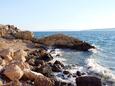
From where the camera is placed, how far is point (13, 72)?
15328 mm

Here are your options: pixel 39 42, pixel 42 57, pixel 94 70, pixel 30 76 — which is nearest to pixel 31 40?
pixel 39 42

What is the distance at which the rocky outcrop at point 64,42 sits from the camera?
1692 inches

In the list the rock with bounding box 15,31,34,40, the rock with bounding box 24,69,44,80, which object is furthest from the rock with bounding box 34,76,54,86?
the rock with bounding box 15,31,34,40

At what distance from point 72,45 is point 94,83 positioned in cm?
2885

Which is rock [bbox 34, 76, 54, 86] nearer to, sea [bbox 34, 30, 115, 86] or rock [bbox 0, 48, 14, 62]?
sea [bbox 34, 30, 115, 86]

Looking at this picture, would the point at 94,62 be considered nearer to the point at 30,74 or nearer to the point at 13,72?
the point at 30,74

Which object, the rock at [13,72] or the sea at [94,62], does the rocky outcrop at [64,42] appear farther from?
the rock at [13,72]

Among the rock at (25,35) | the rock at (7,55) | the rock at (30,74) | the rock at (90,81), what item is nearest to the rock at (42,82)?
the rock at (30,74)

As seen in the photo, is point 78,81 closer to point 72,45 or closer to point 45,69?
point 45,69

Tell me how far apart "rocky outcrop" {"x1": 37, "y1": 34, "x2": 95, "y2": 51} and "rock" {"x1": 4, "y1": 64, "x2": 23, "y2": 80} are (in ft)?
90.2

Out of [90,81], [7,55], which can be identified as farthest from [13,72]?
[7,55]

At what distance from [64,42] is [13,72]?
2891cm

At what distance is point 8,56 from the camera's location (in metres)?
19.5

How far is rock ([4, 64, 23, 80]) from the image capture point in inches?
602
